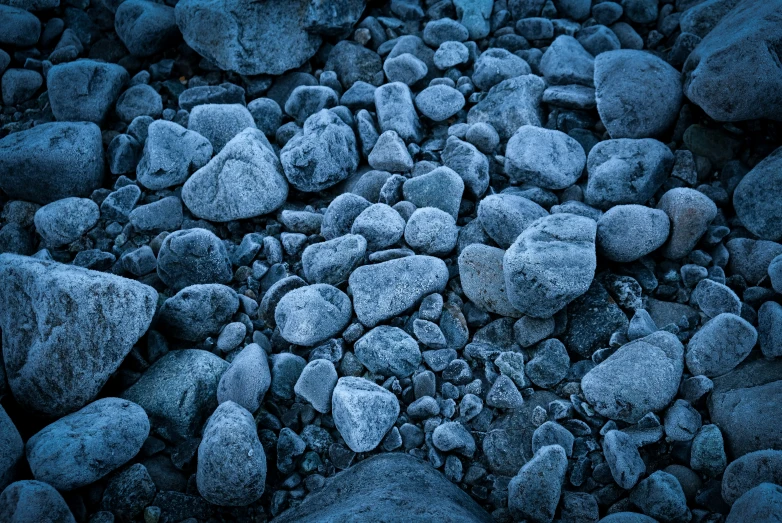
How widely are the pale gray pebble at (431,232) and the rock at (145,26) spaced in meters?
1.84

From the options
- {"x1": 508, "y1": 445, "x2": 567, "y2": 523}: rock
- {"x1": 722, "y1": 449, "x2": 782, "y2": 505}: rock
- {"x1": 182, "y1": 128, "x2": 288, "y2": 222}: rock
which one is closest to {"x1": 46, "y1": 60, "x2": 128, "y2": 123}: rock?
{"x1": 182, "y1": 128, "x2": 288, "y2": 222}: rock

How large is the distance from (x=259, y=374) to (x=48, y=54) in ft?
8.17

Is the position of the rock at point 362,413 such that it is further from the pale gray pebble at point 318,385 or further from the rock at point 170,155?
the rock at point 170,155

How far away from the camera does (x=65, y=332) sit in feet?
5.71

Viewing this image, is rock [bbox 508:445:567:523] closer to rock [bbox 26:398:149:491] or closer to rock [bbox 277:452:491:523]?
rock [bbox 277:452:491:523]

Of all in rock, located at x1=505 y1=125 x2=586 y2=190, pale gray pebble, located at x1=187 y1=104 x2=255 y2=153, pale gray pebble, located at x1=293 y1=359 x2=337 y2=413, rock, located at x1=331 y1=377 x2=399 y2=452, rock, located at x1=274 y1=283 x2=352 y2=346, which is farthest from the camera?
pale gray pebble, located at x1=187 y1=104 x2=255 y2=153

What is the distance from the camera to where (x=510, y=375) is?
1806mm

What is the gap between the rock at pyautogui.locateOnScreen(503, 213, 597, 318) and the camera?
5.73ft

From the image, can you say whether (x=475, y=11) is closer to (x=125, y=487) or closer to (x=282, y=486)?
(x=282, y=486)

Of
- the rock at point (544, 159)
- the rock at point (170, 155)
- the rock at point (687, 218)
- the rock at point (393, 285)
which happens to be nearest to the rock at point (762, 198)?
the rock at point (687, 218)

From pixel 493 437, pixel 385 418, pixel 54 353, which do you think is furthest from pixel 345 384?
pixel 54 353

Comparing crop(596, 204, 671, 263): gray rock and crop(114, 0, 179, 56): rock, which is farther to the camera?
crop(114, 0, 179, 56): rock

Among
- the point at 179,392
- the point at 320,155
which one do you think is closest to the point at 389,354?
the point at 179,392

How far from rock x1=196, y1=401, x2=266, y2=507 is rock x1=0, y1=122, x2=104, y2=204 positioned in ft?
4.82
